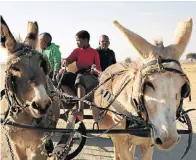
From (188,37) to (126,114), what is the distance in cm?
129

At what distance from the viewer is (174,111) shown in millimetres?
3354

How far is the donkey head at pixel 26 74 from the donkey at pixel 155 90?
107 centimetres

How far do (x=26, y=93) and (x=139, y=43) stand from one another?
145 centimetres

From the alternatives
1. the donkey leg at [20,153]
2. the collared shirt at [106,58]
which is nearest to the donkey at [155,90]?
the donkey leg at [20,153]

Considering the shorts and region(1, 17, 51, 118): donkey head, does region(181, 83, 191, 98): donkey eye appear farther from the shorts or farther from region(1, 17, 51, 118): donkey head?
the shorts

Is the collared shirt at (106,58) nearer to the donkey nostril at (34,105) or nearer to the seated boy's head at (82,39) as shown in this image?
the seated boy's head at (82,39)

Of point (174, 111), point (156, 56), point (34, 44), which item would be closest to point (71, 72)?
point (34, 44)

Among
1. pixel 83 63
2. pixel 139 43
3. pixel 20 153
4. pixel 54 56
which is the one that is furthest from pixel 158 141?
pixel 54 56

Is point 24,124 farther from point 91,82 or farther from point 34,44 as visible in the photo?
point 91,82

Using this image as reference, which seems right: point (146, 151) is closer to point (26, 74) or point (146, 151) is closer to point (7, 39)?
point (26, 74)

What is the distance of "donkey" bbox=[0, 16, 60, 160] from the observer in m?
3.78

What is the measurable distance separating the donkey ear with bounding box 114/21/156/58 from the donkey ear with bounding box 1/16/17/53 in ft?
4.31

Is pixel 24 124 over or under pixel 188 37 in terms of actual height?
under

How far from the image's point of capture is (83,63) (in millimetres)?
6230
